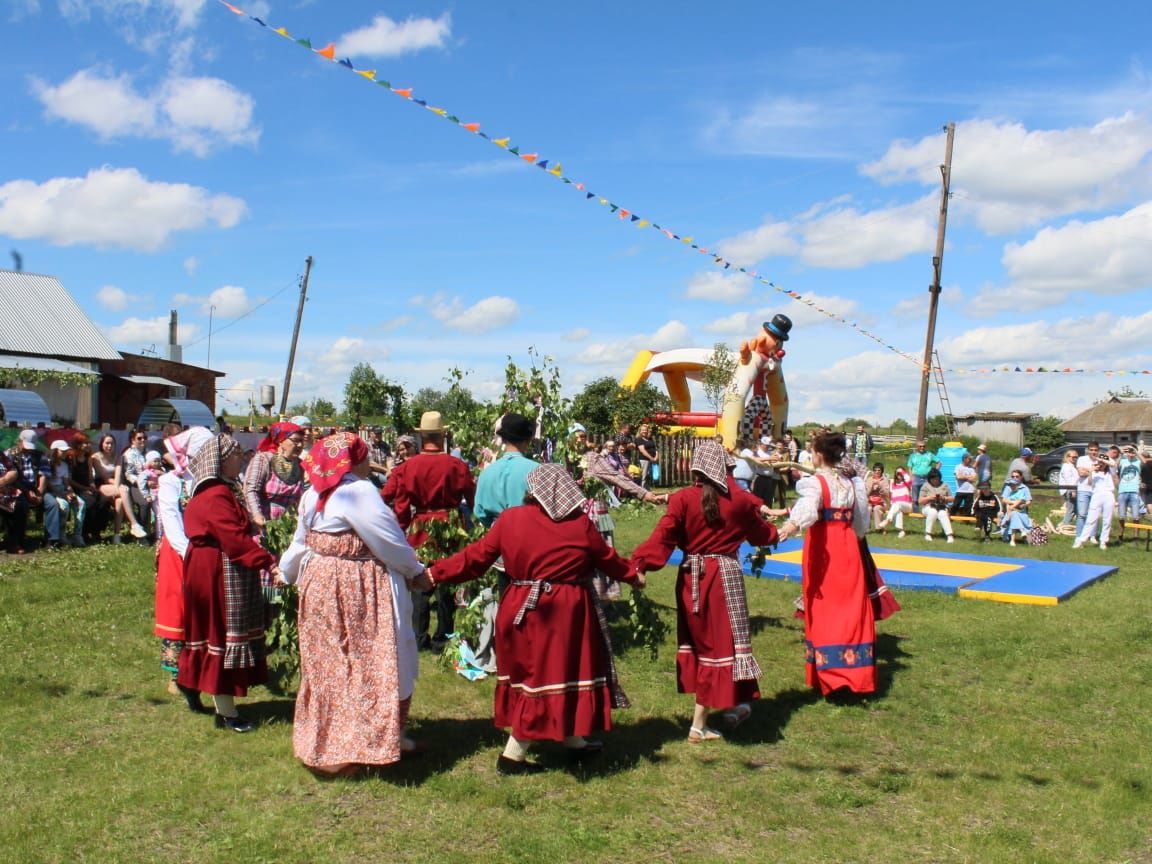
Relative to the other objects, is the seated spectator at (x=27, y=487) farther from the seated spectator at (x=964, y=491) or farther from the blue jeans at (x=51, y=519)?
the seated spectator at (x=964, y=491)

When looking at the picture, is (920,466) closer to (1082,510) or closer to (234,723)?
(1082,510)

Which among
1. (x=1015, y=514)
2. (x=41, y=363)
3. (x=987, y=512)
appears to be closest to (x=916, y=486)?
(x=987, y=512)

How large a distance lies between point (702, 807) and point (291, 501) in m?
4.60

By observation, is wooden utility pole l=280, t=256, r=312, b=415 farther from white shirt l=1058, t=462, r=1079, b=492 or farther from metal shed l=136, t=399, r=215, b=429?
white shirt l=1058, t=462, r=1079, b=492

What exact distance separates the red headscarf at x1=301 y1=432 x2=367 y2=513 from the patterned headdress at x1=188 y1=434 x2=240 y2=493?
Result: 841 mm

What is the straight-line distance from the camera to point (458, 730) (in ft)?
17.9

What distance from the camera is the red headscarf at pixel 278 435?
7.92m

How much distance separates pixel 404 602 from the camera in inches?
187

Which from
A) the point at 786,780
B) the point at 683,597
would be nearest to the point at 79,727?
the point at 683,597

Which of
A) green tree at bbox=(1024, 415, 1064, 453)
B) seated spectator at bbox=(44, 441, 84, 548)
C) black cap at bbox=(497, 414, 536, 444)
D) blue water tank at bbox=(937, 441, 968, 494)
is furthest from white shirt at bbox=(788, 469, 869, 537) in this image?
green tree at bbox=(1024, 415, 1064, 453)

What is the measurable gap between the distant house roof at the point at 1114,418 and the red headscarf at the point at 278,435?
43050mm

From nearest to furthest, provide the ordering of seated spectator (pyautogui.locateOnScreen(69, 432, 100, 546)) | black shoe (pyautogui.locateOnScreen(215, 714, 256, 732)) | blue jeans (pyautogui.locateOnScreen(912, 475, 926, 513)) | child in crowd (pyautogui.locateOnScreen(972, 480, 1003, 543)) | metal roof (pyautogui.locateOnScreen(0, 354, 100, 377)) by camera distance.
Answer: black shoe (pyautogui.locateOnScreen(215, 714, 256, 732))
seated spectator (pyautogui.locateOnScreen(69, 432, 100, 546))
child in crowd (pyautogui.locateOnScreen(972, 480, 1003, 543))
blue jeans (pyautogui.locateOnScreen(912, 475, 926, 513))
metal roof (pyautogui.locateOnScreen(0, 354, 100, 377))

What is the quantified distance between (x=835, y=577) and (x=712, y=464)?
1.43 m

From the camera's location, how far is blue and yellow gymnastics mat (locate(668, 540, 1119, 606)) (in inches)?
371
